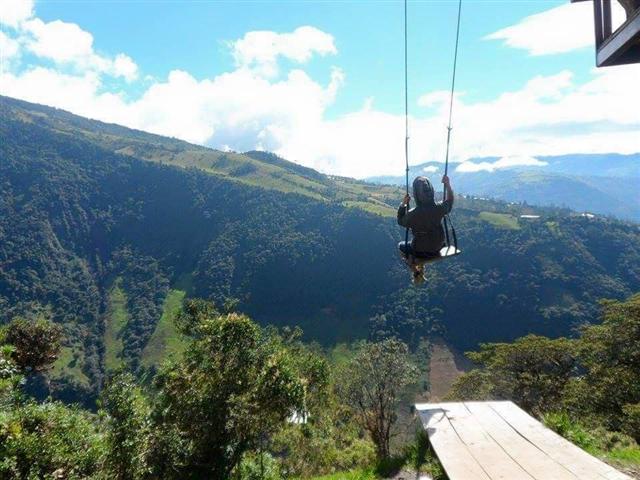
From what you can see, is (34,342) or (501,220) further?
(501,220)

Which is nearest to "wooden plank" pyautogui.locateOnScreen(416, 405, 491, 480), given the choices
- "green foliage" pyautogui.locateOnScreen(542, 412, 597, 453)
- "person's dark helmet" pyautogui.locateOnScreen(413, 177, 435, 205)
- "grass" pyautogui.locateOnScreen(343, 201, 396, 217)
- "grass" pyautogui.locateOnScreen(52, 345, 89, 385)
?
"green foliage" pyautogui.locateOnScreen(542, 412, 597, 453)

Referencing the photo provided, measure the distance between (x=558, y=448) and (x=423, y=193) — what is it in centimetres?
469

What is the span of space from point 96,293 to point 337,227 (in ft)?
288

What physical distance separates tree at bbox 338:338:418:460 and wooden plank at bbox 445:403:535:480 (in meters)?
17.7

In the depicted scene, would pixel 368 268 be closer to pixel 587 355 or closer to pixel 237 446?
pixel 587 355

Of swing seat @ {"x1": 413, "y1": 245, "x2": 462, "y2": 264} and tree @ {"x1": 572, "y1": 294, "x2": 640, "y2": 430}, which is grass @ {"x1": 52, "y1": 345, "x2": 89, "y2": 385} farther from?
swing seat @ {"x1": 413, "y1": 245, "x2": 462, "y2": 264}

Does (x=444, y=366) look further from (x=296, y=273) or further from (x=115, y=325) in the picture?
(x=115, y=325)

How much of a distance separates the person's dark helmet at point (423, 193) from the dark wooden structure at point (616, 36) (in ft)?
12.3

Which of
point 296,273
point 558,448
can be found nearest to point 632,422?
point 558,448

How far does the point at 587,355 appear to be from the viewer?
28.6 m

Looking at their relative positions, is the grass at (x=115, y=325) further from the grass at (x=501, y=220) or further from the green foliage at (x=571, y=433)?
the grass at (x=501, y=220)

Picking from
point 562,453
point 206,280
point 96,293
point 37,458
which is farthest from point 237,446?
point 96,293

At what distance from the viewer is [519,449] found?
15.1 ft

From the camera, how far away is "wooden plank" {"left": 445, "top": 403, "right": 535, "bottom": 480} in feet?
13.4
